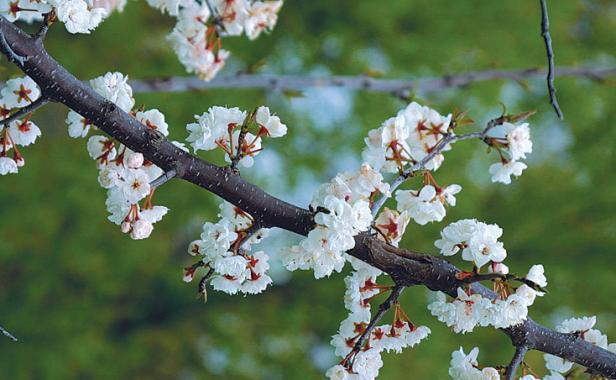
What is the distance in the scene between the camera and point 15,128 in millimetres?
961

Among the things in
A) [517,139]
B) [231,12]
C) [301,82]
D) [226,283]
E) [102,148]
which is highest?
[301,82]

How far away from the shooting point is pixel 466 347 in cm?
294

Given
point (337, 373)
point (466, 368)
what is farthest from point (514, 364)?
point (337, 373)

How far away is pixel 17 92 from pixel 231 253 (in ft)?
1.30

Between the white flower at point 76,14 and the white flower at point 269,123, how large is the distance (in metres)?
0.23

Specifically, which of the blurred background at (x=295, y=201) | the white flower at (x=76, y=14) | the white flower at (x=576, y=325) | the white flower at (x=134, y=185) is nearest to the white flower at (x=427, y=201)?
the white flower at (x=576, y=325)

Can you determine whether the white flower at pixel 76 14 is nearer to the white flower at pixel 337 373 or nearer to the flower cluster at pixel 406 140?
the flower cluster at pixel 406 140

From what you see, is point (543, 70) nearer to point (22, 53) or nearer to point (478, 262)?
point (478, 262)

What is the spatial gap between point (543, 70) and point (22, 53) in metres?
1.25

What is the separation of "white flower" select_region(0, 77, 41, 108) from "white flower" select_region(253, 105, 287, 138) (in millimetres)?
334

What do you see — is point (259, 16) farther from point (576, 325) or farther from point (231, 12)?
point (576, 325)

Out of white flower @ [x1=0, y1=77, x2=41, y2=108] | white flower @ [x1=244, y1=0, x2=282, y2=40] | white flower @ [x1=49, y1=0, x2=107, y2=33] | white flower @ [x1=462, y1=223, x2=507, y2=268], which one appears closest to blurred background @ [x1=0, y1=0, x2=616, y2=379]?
white flower @ [x1=244, y1=0, x2=282, y2=40]

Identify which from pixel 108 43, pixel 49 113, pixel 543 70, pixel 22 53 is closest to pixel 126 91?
pixel 22 53

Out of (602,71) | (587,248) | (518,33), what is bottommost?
(602,71)
